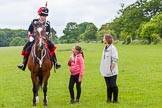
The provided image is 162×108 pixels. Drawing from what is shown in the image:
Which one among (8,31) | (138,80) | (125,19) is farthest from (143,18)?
(8,31)

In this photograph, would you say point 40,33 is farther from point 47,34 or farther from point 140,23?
point 140,23

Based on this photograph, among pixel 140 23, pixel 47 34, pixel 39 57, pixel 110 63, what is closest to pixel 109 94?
pixel 110 63

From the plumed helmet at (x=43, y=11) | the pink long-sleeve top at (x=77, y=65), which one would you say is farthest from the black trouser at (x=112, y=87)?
the plumed helmet at (x=43, y=11)

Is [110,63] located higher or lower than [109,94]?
higher

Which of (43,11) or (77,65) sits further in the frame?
(43,11)

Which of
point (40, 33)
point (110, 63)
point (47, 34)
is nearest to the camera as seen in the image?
point (40, 33)

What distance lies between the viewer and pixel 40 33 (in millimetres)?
→ 11008

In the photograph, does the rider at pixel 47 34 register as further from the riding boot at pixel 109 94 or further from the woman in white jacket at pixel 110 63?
the riding boot at pixel 109 94

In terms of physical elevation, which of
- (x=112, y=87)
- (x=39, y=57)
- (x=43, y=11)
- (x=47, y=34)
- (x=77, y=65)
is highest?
(x=43, y=11)

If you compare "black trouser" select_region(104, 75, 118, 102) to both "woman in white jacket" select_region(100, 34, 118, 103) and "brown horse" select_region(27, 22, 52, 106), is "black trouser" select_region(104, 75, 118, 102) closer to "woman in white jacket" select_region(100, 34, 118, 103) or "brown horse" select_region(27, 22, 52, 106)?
"woman in white jacket" select_region(100, 34, 118, 103)

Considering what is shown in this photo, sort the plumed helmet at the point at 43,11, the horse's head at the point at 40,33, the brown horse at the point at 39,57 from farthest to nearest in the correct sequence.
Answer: the plumed helmet at the point at 43,11
the brown horse at the point at 39,57
the horse's head at the point at 40,33

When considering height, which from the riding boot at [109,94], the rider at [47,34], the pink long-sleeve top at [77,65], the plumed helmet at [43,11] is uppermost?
the plumed helmet at [43,11]

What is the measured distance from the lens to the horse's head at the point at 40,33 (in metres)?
10.8

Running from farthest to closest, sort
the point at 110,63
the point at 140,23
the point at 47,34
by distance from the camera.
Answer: the point at 140,23
the point at 47,34
the point at 110,63
